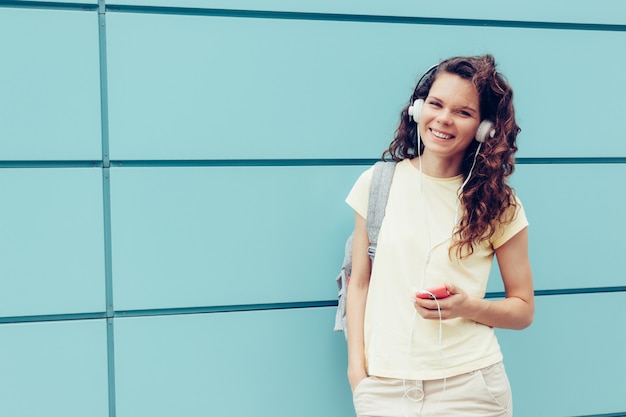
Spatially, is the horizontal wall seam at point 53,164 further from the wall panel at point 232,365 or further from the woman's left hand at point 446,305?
the woman's left hand at point 446,305

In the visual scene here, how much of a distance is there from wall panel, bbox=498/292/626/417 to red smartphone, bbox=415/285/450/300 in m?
0.99

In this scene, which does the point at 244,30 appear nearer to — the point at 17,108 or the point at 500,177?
the point at 17,108

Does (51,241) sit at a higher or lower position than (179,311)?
higher

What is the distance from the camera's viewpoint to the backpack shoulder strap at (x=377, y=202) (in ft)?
6.95

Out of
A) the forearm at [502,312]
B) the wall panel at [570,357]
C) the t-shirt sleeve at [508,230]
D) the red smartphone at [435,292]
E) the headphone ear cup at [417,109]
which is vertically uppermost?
the headphone ear cup at [417,109]

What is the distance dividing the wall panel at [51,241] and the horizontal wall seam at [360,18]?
1.92 ft

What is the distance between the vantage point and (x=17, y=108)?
238cm

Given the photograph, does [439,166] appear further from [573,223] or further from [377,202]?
[573,223]

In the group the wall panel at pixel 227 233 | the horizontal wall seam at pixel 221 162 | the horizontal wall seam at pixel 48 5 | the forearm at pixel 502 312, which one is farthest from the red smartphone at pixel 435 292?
the horizontal wall seam at pixel 48 5

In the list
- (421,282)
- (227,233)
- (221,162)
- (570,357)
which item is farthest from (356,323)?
(570,357)

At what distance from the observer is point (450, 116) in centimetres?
202

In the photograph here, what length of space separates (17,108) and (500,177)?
1.57 m

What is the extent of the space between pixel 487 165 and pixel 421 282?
0.38 metres

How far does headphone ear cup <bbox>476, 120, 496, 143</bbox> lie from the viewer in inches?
80.3
